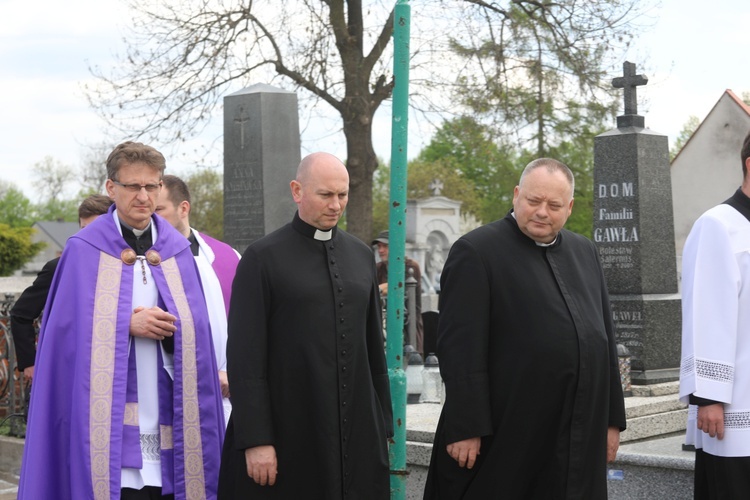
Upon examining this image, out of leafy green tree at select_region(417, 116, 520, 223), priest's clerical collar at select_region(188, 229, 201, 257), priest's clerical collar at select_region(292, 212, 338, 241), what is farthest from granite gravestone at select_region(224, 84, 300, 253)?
priest's clerical collar at select_region(292, 212, 338, 241)

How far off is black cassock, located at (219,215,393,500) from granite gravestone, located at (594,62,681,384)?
5.51m

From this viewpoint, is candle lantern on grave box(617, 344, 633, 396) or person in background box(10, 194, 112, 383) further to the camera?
candle lantern on grave box(617, 344, 633, 396)

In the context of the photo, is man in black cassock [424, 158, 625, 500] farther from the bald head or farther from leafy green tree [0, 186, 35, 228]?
leafy green tree [0, 186, 35, 228]

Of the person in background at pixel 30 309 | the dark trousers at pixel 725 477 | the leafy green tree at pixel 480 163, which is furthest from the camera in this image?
the leafy green tree at pixel 480 163

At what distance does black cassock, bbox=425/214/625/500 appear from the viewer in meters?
4.30

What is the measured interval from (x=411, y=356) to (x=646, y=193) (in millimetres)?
2606

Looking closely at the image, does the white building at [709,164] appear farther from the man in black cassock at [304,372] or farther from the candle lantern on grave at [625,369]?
the man in black cassock at [304,372]

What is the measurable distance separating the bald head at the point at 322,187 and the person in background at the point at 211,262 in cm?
94

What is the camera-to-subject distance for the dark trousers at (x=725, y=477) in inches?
182

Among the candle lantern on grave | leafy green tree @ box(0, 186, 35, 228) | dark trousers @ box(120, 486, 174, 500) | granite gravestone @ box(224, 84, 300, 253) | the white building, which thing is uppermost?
leafy green tree @ box(0, 186, 35, 228)

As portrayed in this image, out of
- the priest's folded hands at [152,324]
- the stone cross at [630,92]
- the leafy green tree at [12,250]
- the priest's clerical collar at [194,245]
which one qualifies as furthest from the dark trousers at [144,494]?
the leafy green tree at [12,250]

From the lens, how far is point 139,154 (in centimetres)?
449

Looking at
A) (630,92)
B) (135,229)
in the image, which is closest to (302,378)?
(135,229)

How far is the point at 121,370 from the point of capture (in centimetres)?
451
